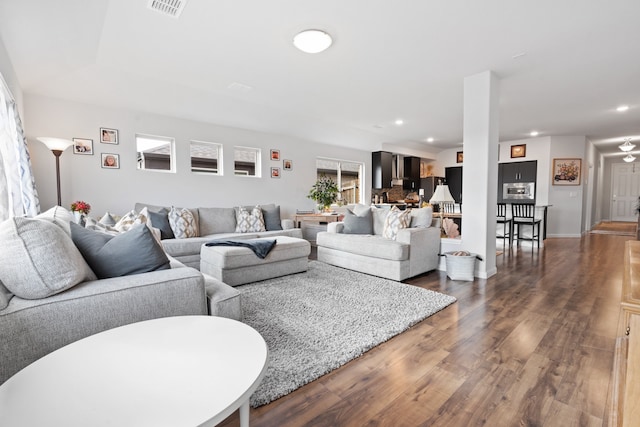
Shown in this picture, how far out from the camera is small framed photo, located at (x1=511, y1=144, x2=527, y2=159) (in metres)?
7.93

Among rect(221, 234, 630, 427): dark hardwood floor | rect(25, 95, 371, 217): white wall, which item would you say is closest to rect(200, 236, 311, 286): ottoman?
rect(221, 234, 630, 427): dark hardwood floor

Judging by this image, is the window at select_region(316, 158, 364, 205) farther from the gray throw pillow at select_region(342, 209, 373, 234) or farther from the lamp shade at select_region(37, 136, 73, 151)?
the lamp shade at select_region(37, 136, 73, 151)

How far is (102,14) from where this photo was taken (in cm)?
247

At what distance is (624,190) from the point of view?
10898 mm

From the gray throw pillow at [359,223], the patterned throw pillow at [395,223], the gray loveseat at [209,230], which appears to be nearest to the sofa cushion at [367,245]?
the patterned throw pillow at [395,223]

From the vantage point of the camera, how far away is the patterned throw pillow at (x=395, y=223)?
397cm

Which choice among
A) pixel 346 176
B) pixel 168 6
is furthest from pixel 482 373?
pixel 346 176

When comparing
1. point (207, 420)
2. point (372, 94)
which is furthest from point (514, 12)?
point (207, 420)

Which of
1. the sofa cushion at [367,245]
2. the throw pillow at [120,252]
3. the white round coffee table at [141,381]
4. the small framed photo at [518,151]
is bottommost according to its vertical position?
the sofa cushion at [367,245]

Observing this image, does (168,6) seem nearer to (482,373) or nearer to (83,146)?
(83,146)

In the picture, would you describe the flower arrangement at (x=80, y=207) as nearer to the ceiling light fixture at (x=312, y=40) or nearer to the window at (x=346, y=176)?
the ceiling light fixture at (x=312, y=40)

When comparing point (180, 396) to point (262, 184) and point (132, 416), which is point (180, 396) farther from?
point (262, 184)

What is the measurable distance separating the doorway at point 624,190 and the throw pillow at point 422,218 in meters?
11.5

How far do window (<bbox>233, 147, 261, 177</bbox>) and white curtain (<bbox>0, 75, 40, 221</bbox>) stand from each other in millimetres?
2928
